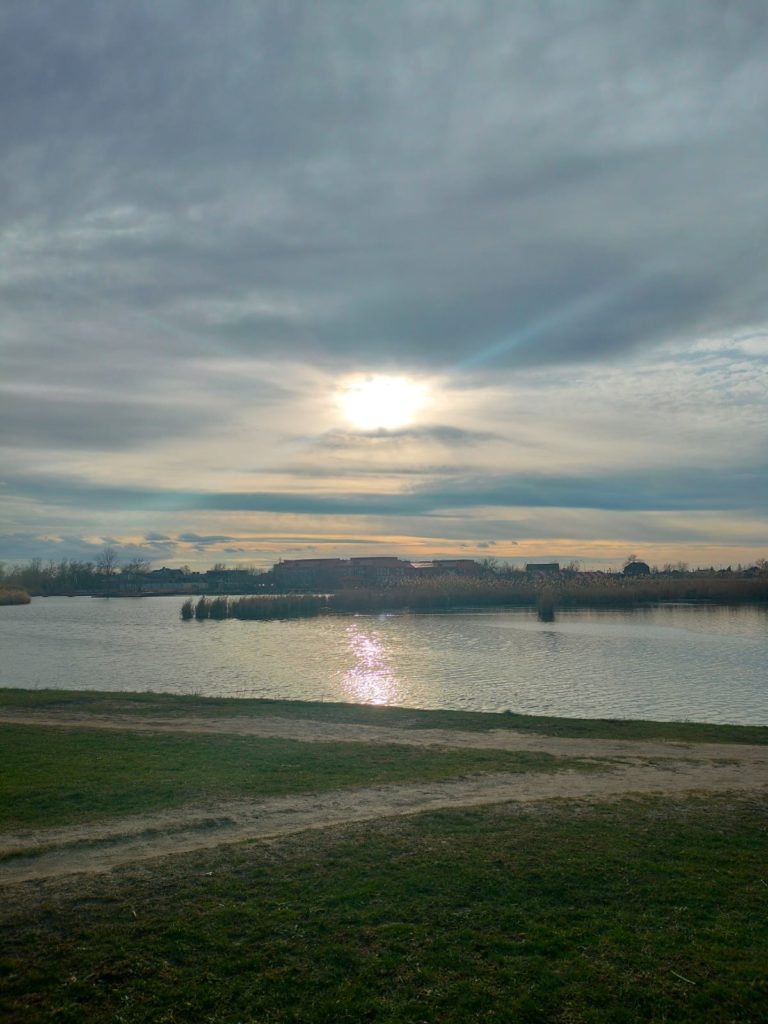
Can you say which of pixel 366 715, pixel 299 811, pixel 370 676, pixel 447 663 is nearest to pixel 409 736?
pixel 366 715

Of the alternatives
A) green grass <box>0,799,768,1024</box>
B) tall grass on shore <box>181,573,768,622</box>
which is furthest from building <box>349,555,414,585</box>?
green grass <box>0,799,768,1024</box>

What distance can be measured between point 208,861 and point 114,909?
115cm

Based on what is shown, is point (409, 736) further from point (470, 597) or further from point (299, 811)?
point (470, 597)

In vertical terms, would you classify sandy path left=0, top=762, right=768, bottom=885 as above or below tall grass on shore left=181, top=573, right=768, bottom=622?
below

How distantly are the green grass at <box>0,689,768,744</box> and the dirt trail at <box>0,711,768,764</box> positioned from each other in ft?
1.64

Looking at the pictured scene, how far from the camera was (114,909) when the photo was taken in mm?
5844

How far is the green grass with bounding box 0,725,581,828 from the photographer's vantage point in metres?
8.97

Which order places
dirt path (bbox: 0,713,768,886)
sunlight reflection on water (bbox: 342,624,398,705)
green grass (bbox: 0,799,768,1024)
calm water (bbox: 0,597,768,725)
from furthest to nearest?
sunlight reflection on water (bbox: 342,624,398,705) → calm water (bbox: 0,597,768,725) → dirt path (bbox: 0,713,768,886) → green grass (bbox: 0,799,768,1024)

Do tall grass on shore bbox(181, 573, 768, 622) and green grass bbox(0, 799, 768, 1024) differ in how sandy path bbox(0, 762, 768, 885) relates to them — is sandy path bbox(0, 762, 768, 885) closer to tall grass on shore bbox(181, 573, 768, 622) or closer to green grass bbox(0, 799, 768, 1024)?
green grass bbox(0, 799, 768, 1024)

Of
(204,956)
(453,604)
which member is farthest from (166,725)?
(453,604)

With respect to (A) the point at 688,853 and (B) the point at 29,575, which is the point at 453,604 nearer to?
(A) the point at 688,853

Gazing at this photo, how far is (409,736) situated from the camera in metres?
14.3

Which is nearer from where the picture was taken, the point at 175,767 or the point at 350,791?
the point at 350,791

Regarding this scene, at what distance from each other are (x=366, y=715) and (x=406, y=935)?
1138 cm
